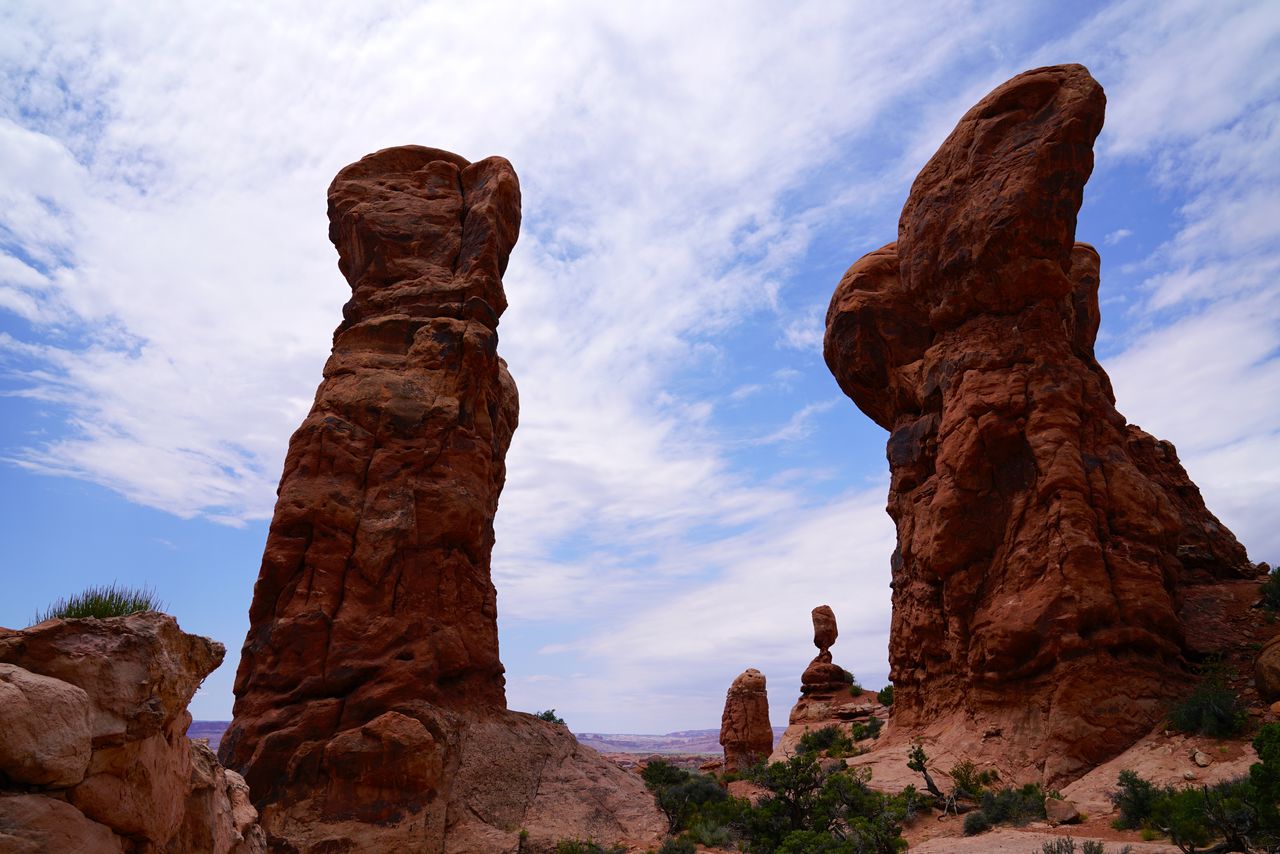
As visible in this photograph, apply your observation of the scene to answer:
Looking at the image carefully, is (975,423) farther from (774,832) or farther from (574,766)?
(574,766)

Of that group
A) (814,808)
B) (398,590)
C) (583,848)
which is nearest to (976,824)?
(814,808)

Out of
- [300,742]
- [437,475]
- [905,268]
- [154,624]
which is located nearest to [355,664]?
[300,742]

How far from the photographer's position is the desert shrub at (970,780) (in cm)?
1822

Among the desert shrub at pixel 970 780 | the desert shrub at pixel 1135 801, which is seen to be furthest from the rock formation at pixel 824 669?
the desert shrub at pixel 1135 801

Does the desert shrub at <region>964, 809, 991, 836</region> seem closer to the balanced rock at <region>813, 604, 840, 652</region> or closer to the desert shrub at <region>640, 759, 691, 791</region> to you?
the desert shrub at <region>640, 759, 691, 791</region>

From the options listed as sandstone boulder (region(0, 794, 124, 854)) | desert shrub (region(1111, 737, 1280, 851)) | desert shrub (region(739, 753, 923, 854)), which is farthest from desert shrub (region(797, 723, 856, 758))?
sandstone boulder (region(0, 794, 124, 854))

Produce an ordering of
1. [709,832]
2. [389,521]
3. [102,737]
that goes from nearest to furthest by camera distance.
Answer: [102,737]
[709,832]
[389,521]

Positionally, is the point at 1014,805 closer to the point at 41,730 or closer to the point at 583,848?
the point at 583,848

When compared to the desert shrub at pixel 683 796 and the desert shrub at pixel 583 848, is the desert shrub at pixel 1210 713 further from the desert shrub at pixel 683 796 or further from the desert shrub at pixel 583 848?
the desert shrub at pixel 583 848

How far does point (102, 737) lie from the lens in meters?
5.83

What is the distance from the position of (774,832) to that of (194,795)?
13.9 m

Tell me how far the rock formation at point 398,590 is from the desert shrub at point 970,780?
23.6 ft

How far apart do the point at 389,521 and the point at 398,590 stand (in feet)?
5.64

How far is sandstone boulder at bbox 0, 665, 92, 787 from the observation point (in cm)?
495
